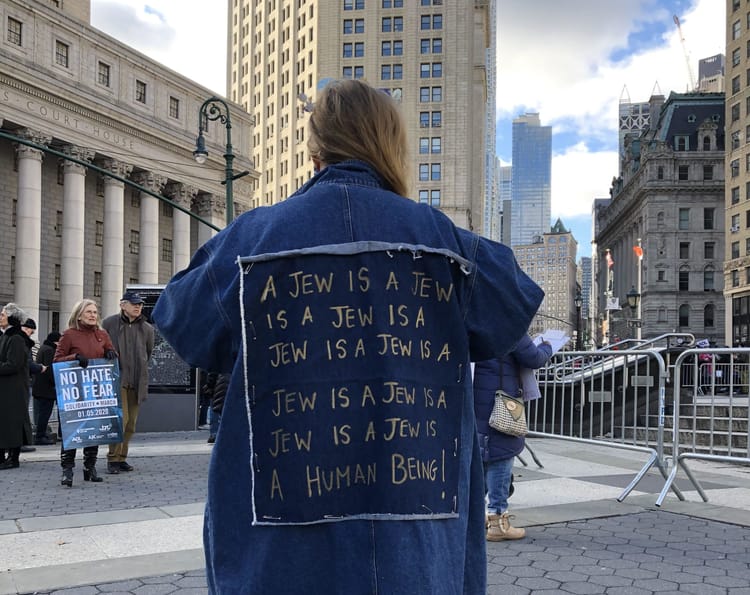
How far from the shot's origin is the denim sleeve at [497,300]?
1864 mm

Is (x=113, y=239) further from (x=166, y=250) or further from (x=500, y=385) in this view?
(x=500, y=385)

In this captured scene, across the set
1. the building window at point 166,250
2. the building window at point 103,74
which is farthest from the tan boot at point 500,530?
the building window at point 166,250

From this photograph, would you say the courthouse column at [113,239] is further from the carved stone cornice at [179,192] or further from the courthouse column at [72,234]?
the carved stone cornice at [179,192]

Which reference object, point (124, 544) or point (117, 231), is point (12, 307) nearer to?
point (124, 544)

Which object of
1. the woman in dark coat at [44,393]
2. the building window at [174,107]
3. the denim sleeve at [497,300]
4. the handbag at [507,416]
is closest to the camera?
the denim sleeve at [497,300]

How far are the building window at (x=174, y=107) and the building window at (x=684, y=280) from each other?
2387 inches

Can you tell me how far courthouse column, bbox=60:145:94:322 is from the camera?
141 feet

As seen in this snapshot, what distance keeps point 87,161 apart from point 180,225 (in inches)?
399

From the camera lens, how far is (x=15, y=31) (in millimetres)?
38688

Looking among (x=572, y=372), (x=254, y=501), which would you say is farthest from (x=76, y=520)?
(x=572, y=372)

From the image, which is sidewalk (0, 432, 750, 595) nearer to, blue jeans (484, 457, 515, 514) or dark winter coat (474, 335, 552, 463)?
blue jeans (484, 457, 515, 514)

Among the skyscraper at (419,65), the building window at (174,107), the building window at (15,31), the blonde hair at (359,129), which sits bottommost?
the blonde hair at (359,129)

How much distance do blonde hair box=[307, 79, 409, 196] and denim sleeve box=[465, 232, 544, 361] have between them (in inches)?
11.3

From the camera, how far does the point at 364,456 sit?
171 centimetres
